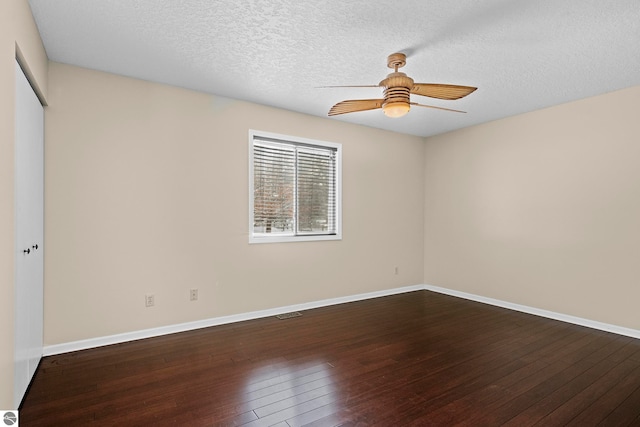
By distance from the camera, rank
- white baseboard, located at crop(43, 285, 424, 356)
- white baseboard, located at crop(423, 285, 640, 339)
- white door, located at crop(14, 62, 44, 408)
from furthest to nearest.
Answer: white baseboard, located at crop(423, 285, 640, 339) → white baseboard, located at crop(43, 285, 424, 356) → white door, located at crop(14, 62, 44, 408)

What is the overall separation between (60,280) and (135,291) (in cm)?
58

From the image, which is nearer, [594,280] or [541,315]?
[594,280]

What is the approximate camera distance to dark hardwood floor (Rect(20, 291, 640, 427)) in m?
1.93

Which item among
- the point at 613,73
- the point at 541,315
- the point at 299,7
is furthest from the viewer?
the point at 541,315

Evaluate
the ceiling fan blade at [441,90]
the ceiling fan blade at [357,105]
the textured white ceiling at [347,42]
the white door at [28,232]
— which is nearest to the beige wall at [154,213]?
the white door at [28,232]

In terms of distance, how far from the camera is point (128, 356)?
8.87 ft

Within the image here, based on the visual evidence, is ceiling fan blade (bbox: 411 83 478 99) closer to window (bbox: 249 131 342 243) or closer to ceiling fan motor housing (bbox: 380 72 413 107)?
ceiling fan motor housing (bbox: 380 72 413 107)

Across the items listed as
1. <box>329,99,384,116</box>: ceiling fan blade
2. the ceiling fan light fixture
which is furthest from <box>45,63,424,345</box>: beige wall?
the ceiling fan light fixture

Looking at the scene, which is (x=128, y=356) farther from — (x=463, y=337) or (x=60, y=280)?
(x=463, y=337)

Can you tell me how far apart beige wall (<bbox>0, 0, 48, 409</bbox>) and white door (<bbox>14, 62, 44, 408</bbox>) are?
15 cm

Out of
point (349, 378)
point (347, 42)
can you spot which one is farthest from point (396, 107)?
point (349, 378)

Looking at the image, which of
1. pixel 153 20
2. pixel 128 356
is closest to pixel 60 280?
pixel 128 356

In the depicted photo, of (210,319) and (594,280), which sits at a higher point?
(594,280)

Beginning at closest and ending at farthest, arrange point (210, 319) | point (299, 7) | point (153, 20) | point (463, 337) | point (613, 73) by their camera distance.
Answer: point (299, 7)
point (153, 20)
point (613, 73)
point (463, 337)
point (210, 319)
